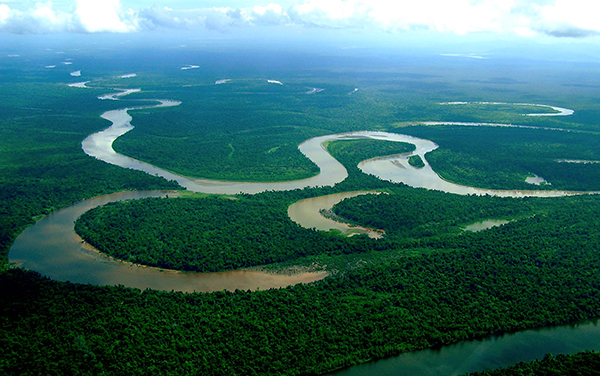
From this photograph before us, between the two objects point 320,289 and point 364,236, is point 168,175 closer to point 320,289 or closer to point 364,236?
point 364,236

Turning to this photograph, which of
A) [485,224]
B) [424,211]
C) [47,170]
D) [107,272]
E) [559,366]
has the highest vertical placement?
[424,211]

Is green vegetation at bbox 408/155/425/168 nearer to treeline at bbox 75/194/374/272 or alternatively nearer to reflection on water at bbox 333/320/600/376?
treeline at bbox 75/194/374/272

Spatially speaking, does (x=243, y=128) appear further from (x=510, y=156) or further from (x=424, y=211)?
(x=424, y=211)

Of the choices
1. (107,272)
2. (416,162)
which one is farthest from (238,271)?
(416,162)

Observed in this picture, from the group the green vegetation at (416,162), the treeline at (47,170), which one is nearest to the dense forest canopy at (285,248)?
the treeline at (47,170)

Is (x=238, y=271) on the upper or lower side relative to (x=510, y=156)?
lower

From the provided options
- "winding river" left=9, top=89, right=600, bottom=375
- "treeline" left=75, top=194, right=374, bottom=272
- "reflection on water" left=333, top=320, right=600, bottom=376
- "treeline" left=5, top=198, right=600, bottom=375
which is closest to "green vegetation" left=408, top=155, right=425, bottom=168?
"winding river" left=9, top=89, right=600, bottom=375

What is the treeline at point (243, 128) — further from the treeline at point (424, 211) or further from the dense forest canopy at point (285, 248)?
the treeline at point (424, 211)
